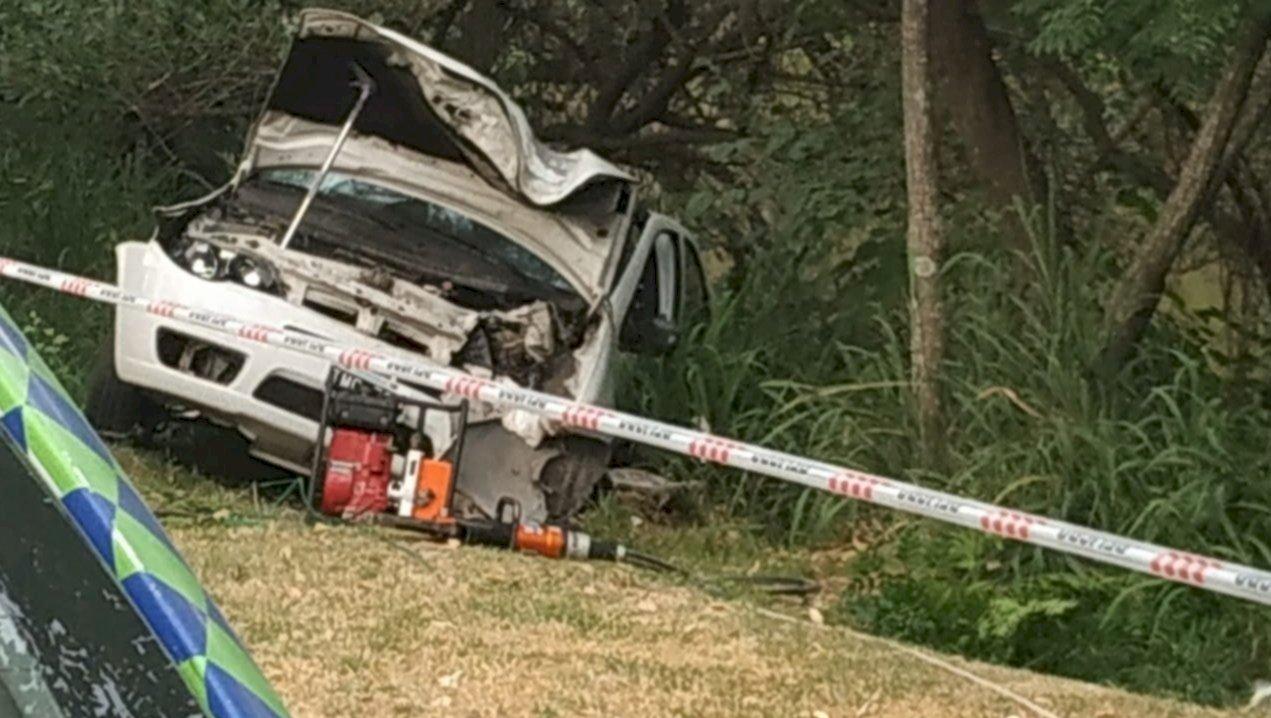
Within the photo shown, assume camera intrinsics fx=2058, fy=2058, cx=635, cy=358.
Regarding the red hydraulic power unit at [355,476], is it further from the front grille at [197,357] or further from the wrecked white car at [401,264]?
the front grille at [197,357]

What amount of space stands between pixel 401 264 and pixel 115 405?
4.25ft

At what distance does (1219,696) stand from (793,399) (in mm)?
3085

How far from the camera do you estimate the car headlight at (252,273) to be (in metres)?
8.08

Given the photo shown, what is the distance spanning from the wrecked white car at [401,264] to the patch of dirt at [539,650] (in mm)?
1116

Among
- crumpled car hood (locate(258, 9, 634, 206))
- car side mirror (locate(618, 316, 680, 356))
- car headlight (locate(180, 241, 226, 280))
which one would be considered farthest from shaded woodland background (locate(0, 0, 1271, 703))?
car headlight (locate(180, 241, 226, 280))

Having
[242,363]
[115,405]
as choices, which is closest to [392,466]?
[242,363]

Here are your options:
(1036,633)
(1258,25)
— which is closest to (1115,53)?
(1258,25)

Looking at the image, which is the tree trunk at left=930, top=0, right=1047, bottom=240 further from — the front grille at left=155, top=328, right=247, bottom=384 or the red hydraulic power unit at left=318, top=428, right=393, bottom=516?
the front grille at left=155, top=328, right=247, bottom=384

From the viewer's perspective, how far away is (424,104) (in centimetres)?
848

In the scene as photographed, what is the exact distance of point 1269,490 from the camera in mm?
6980

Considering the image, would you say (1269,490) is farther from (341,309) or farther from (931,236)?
(341,309)

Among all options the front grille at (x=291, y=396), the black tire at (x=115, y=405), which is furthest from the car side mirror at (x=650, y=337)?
the black tire at (x=115, y=405)

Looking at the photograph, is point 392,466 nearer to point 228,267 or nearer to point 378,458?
point 378,458

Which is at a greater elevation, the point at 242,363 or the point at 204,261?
the point at 204,261
